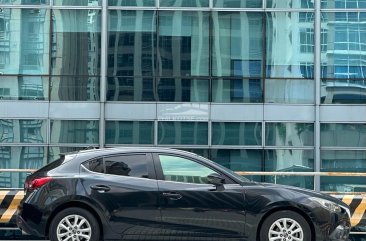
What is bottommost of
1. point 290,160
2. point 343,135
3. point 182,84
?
point 290,160

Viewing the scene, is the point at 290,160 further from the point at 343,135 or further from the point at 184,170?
the point at 184,170

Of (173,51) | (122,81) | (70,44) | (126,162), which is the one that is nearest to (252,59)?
(173,51)

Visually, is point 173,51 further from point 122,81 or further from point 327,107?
point 327,107

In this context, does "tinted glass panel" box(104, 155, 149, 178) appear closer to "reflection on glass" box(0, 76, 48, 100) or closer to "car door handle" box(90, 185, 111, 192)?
"car door handle" box(90, 185, 111, 192)

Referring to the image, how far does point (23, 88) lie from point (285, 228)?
1228 centimetres

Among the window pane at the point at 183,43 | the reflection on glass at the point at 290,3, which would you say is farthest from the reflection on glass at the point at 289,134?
the reflection on glass at the point at 290,3

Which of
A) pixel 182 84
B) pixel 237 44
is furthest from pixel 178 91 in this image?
pixel 237 44

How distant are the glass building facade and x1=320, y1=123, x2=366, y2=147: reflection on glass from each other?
0.03 meters

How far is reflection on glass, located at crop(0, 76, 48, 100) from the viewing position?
19.5 metres

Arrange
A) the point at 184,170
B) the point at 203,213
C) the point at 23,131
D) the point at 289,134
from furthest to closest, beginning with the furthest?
1. the point at 289,134
2. the point at 23,131
3. the point at 184,170
4. the point at 203,213

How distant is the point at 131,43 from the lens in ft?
63.9

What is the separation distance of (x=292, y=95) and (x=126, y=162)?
1116cm

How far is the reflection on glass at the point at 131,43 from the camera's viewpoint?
19453 mm

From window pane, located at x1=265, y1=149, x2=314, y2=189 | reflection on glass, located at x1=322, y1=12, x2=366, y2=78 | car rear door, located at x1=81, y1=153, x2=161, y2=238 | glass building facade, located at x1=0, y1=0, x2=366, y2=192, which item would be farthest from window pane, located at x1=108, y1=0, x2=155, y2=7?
car rear door, located at x1=81, y1=153, x2=161, y2=238
